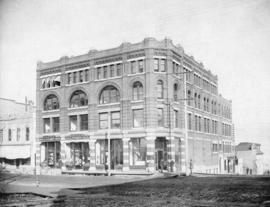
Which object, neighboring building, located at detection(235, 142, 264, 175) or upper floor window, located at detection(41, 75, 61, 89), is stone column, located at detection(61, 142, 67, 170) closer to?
upper floor window, located at detection(41, 75, 61, 89)

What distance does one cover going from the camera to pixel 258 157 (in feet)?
244

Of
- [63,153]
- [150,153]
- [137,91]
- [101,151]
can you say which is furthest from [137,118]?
[63,153]

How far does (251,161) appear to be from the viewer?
74062 millimetres

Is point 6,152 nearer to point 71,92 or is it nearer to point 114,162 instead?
point 71,92

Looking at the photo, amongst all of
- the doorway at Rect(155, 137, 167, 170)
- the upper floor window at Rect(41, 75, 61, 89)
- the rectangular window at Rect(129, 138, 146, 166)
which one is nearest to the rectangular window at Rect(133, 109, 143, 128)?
the rectangular window at Rect(129, 138, 146, 166)

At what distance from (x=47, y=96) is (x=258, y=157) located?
1932 inches

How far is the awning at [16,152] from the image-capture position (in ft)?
158

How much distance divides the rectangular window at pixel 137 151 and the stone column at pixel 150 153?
1036 millimetres

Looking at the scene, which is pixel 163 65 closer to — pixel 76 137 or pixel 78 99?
pixel 78 99

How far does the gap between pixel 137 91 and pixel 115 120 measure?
4.51m

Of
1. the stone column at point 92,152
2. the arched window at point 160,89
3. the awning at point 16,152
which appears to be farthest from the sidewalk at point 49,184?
the awning at point 16,152

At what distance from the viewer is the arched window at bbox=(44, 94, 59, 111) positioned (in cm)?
4684

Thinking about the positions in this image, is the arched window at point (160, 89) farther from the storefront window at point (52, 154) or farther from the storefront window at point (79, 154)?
the storefront window at point (52, 154)

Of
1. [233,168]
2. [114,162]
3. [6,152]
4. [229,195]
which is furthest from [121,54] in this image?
[233,168]
